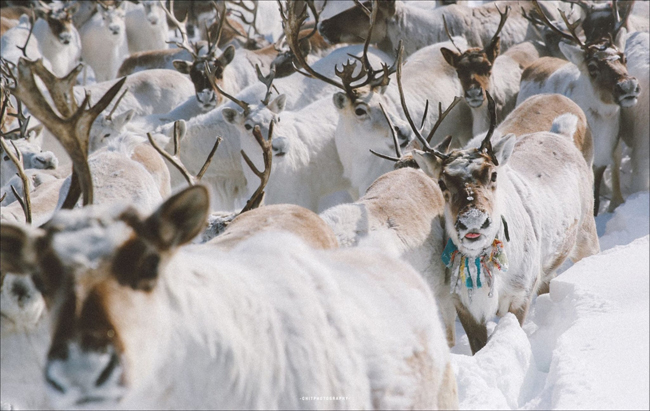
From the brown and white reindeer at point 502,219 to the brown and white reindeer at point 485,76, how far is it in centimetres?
182

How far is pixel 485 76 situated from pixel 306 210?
4.58 meters

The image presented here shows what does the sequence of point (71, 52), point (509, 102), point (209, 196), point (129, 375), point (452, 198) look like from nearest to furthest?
point (129, 375) → point (209, 196) → point (452, 198) → point (509, 102) → point (71, 52)

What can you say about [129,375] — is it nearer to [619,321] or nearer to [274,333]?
[274,333]

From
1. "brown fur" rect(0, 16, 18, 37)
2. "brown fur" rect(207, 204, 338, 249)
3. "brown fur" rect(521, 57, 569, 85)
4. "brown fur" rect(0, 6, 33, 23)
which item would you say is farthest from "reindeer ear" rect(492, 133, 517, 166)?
"brown fur" rect(0, 6, 33, 23)

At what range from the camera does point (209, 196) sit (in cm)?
201

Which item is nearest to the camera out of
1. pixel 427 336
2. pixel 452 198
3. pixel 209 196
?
pixel 209 196

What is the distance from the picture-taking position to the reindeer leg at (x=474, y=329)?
4.69 meters

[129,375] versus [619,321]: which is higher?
[129,375]

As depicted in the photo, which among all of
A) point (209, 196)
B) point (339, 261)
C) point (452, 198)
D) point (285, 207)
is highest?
point (209, 196)

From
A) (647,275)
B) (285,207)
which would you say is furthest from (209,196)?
(647,275)

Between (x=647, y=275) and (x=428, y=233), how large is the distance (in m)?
1.29

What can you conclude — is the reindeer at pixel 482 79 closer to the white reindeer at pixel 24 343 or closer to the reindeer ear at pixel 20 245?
the white reindeer at pixel 24 343

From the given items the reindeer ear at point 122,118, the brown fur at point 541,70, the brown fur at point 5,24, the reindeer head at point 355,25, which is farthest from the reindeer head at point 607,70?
the brown fur at point 5,24

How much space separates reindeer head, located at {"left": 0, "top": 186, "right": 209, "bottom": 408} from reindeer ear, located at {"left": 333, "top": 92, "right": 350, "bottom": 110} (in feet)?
15.6
